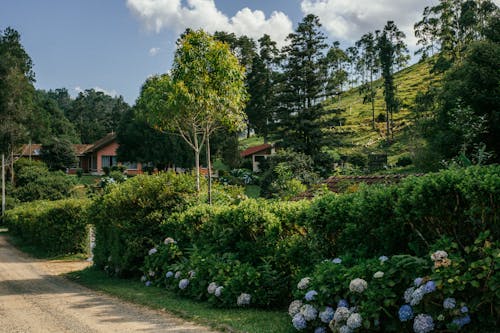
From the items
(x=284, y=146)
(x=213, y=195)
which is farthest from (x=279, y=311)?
(x=284, y=146)

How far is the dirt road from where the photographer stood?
690 centimetres

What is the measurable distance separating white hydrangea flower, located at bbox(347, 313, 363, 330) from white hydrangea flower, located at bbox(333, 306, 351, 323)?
0.10 m

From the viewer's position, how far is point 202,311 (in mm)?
7656

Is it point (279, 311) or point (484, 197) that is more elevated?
point (484, 197)

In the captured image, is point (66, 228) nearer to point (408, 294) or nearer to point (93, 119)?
point (408, 294)

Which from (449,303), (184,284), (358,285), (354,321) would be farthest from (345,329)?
(184,284)

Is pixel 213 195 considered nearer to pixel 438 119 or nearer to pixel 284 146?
pixel 438 119

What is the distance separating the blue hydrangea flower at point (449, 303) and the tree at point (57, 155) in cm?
5743

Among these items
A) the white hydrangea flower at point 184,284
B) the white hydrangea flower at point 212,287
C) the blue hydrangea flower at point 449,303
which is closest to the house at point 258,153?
the white hydrangea flower at point 184,284

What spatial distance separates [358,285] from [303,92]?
38.1 meters

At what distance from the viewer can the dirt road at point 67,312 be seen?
6.90 meters

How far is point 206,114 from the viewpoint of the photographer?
15375 mm

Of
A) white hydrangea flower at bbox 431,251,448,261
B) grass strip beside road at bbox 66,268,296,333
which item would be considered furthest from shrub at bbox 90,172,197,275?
white hydrangea flower at bbox 431,251,448,261

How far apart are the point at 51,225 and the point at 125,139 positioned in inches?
1407
